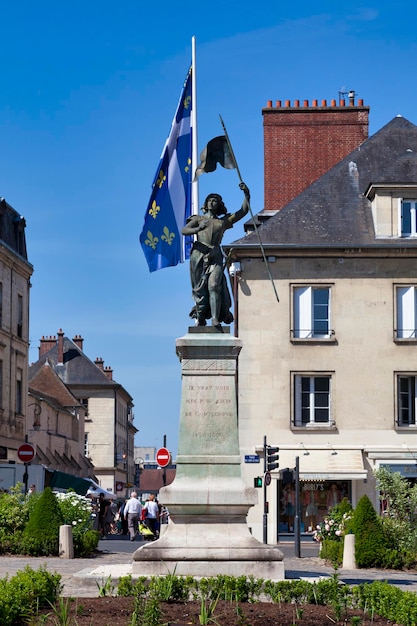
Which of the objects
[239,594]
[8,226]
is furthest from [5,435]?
[239,594]

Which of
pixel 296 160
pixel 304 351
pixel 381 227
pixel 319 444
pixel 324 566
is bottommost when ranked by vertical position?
pixel 324 566

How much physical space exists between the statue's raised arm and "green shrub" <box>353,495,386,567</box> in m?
7.14

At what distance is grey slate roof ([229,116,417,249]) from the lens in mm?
36031

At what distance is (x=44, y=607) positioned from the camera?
11516mm

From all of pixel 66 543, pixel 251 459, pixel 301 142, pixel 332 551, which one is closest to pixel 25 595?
pixel 66 543

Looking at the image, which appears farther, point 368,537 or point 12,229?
point 12,229

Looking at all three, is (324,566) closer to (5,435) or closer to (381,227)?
(381,227)

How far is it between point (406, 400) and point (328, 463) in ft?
Result: 9.92

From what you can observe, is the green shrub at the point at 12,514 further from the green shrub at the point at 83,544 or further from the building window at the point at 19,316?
the building window at the point at 19,316

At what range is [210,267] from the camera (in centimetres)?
1627

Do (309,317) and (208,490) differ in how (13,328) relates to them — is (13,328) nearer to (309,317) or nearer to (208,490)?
(309,317)

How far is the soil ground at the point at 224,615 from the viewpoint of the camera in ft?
35.8

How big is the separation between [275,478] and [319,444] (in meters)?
1.59

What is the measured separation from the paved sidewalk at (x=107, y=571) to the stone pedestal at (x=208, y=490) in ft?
2.21
